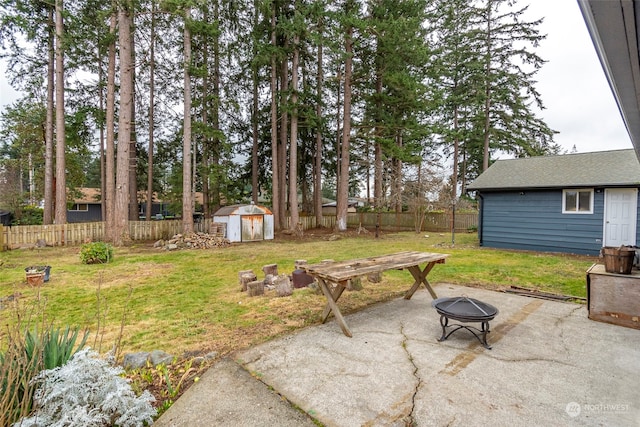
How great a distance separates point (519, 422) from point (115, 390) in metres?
2.76

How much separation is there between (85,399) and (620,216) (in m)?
12.2

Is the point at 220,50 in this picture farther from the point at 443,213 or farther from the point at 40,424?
the point at 40,424

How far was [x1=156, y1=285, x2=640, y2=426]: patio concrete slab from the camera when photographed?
2062mm

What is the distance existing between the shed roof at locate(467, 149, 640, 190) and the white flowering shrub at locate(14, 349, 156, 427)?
11485mm

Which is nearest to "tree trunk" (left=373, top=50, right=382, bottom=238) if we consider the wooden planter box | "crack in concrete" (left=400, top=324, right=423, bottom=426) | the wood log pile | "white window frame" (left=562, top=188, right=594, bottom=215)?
"white window frame" (left=562, top=188, right=594, bottom=215)

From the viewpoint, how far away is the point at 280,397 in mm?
2268

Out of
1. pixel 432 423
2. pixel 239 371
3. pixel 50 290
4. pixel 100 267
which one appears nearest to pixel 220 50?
pixel 100 267

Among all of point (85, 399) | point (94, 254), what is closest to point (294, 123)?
point (94, 254)

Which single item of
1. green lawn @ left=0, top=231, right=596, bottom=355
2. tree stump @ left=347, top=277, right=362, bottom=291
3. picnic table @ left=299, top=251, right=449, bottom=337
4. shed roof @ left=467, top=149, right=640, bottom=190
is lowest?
green lawn @ left=0, top=231, right=596, bottom=355

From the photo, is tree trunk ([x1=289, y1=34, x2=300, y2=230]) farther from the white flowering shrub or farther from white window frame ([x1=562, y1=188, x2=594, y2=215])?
the white flowering shrub

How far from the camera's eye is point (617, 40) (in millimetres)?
1212

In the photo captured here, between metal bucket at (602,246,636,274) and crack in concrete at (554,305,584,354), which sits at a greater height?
metal bucket at (602,246,636,274)
